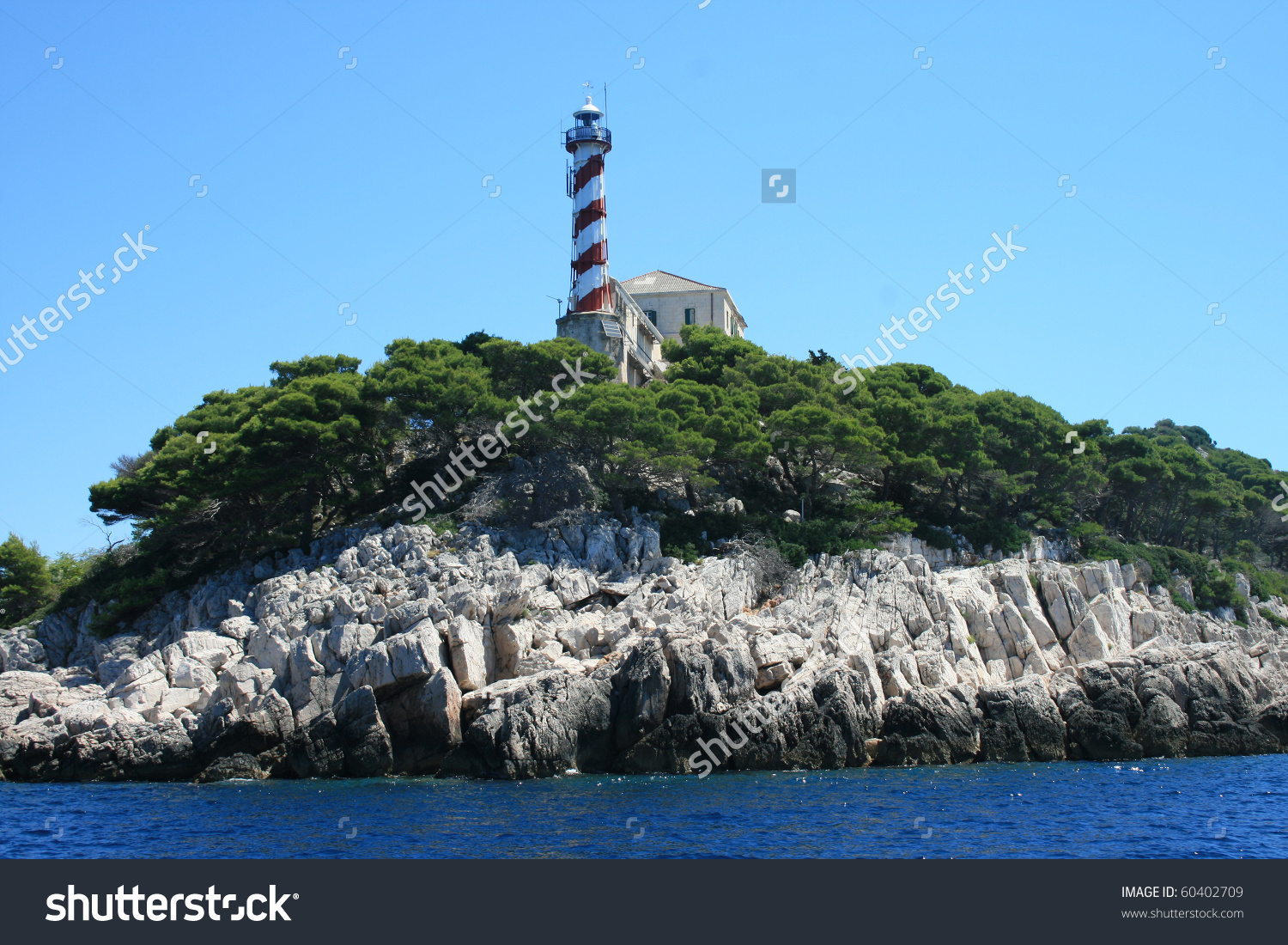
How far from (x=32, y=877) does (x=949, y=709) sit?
2228 centimetres

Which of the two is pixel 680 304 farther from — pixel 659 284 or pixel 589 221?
pixel 589 221

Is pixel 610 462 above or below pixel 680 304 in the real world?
below

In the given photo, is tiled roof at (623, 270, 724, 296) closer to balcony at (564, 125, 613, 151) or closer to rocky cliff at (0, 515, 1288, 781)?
balcony at (564, 125, 613, 151)

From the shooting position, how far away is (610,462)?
39031 mm

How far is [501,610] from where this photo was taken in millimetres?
31875

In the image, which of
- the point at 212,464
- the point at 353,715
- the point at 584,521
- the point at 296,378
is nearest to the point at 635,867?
the point at 353,715

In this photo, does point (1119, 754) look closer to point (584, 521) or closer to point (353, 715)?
point (584, 521)

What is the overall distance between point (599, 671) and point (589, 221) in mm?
26069

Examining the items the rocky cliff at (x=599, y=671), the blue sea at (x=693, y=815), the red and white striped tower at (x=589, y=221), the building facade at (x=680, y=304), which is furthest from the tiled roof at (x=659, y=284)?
the blue sea at (x=693, y=815)

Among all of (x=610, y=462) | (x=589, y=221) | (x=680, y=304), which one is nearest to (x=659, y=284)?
(x=680, y=304)

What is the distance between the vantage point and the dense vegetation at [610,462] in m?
38.8

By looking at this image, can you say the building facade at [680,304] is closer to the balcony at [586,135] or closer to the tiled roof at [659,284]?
the tiled roof at [659,284]

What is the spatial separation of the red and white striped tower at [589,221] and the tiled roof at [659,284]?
1093 cm

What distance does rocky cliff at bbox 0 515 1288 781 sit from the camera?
2850 centimetres
